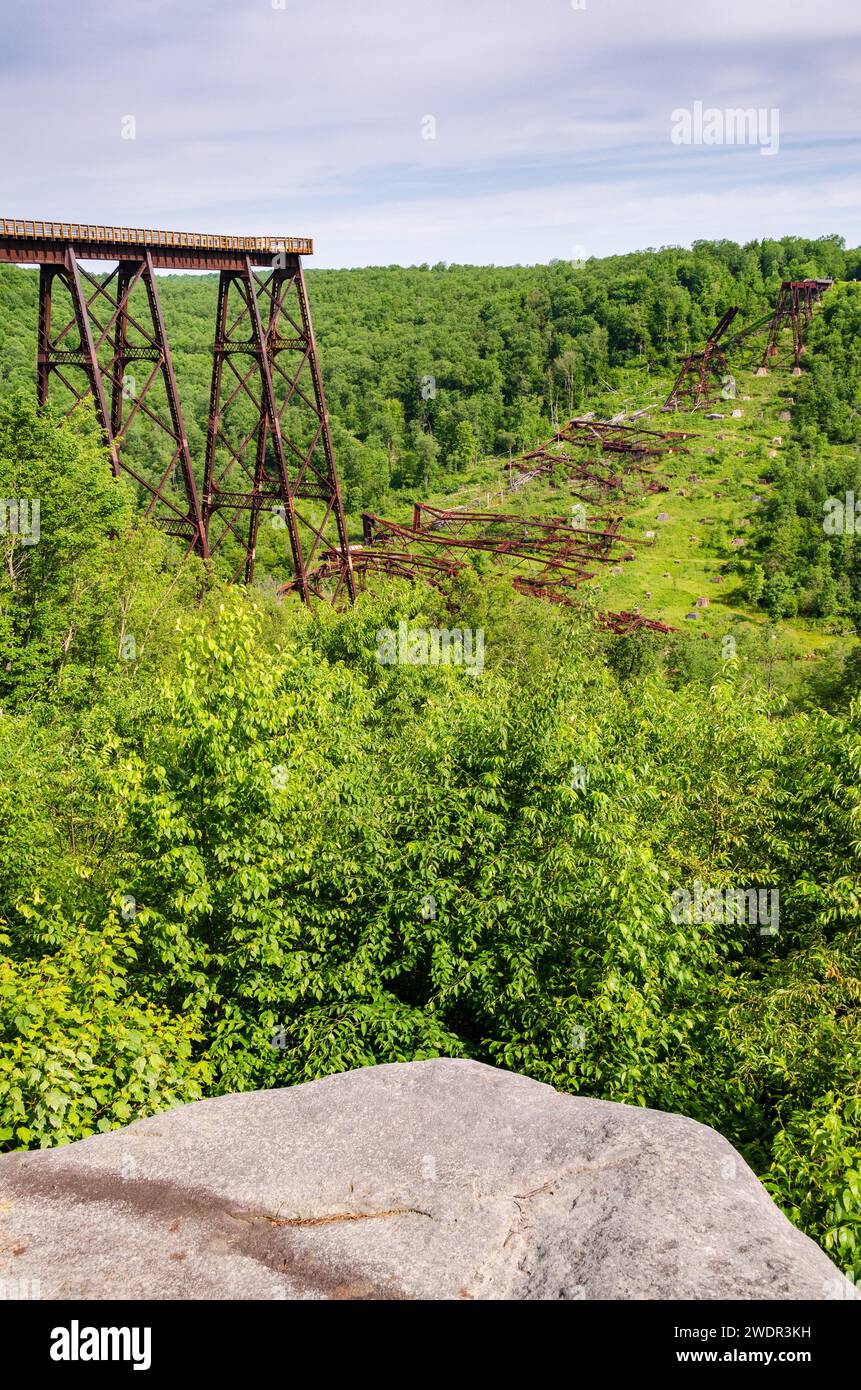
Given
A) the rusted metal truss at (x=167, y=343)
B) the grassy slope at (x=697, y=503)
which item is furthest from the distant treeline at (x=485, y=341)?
the rusted metal truss at (x=167, y=343)

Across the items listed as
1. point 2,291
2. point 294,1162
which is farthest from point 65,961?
point 2,291

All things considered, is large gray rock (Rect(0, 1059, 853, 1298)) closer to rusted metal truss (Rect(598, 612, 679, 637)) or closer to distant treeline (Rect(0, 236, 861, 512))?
rusted metal truss (Rect(598, 612, 679, 637))

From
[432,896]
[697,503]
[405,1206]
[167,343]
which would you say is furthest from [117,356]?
[697,503]

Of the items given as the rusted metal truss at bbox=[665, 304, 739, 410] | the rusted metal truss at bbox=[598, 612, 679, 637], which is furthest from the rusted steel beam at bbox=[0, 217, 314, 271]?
the rusted metal truss at bbox=[665, 304, 739, 410]

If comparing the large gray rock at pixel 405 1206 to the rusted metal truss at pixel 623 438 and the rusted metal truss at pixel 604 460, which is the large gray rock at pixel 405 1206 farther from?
the rusted metal truss at pixel 623 438

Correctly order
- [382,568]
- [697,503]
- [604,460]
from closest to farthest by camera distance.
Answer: [382,568]
[697,503]
[604,460]

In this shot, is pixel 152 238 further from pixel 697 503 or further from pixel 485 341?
pixel 485 341

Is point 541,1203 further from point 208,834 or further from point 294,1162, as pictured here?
point 208,834
